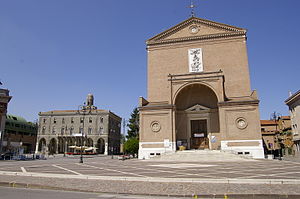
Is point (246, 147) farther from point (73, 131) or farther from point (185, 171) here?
point (73, 131)

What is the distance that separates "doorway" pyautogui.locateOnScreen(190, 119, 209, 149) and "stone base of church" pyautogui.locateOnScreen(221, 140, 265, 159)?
4470 mm

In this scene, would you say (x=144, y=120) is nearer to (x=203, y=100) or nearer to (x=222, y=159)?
(x=203, y=100)

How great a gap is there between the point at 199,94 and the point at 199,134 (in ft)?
20.8

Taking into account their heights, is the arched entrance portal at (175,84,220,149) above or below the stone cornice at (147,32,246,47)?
below

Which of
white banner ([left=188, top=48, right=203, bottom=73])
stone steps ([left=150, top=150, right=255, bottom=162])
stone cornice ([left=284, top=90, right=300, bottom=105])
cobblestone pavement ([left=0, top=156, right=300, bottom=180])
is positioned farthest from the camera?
stone cornice ([left=284, top=90, right=300, bottom=105])

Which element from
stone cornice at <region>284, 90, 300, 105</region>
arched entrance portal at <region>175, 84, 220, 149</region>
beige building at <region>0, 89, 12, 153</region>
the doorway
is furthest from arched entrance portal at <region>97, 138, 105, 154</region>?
stone cornice at <region>284, 90, 300, 105</region>

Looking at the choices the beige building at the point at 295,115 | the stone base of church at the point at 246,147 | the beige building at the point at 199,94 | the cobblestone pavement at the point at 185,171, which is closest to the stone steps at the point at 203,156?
the stone base of church at the point at 246,147

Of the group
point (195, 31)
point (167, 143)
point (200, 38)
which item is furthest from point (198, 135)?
point (195, 31)

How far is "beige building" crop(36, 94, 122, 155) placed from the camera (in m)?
69.3

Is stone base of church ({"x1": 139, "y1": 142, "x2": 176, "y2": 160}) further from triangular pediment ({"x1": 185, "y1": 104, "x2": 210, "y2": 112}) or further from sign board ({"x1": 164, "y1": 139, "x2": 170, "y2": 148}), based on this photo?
triangular pediment ({"x1": 185, "y1": 104, "x2": 210, "y2": 112})

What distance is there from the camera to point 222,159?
1080 inches

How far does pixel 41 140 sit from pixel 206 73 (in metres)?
58.2

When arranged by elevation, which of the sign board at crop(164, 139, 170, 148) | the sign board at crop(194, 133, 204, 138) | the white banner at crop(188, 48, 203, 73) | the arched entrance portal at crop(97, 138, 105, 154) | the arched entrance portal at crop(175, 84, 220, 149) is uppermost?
the white banner at crop(188, 48, 203, 73)

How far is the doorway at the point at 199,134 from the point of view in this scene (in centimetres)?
3597
